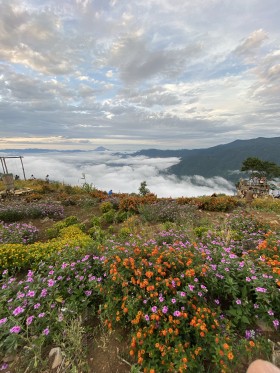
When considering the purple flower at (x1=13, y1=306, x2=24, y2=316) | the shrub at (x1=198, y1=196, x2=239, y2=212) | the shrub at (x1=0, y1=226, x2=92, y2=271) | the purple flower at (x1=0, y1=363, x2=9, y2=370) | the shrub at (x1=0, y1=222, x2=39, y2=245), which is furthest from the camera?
the shrub at (x1=198, y1=196, x2=239, y2=212)

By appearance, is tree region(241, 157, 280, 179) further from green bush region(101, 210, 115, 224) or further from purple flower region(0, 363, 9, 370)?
purple flower region(0, 363, 9, 370)

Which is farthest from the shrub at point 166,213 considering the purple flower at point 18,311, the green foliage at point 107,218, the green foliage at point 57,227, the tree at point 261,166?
the tree at point 261,166

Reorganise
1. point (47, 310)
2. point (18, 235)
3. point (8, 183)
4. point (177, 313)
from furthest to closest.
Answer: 1. point (8, 183)
2. point (18, 235)
3. point (47, 310)
4. point (177, 313)

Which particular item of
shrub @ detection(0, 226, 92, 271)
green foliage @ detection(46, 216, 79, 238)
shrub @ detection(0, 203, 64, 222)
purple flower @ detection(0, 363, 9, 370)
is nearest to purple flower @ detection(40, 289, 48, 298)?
purple flower @ detection(0, 363, 9, 370)

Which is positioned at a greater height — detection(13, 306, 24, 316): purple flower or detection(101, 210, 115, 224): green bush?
detection(13, 306, 24, 316): purple flower

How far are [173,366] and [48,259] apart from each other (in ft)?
8.99

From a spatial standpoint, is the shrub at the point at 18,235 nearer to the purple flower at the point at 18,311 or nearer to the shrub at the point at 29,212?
the shrub at the point at 29,212

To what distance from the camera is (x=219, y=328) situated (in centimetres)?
218

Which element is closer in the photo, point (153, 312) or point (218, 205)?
point (153, 312)

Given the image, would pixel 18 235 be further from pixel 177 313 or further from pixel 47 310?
pixel 177 313

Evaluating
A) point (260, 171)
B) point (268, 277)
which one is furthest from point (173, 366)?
point (260, 171)

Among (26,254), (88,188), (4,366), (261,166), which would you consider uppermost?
(4,366)

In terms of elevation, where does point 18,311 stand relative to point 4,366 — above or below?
above

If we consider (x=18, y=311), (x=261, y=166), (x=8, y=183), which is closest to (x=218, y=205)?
(x=18, y=311)
